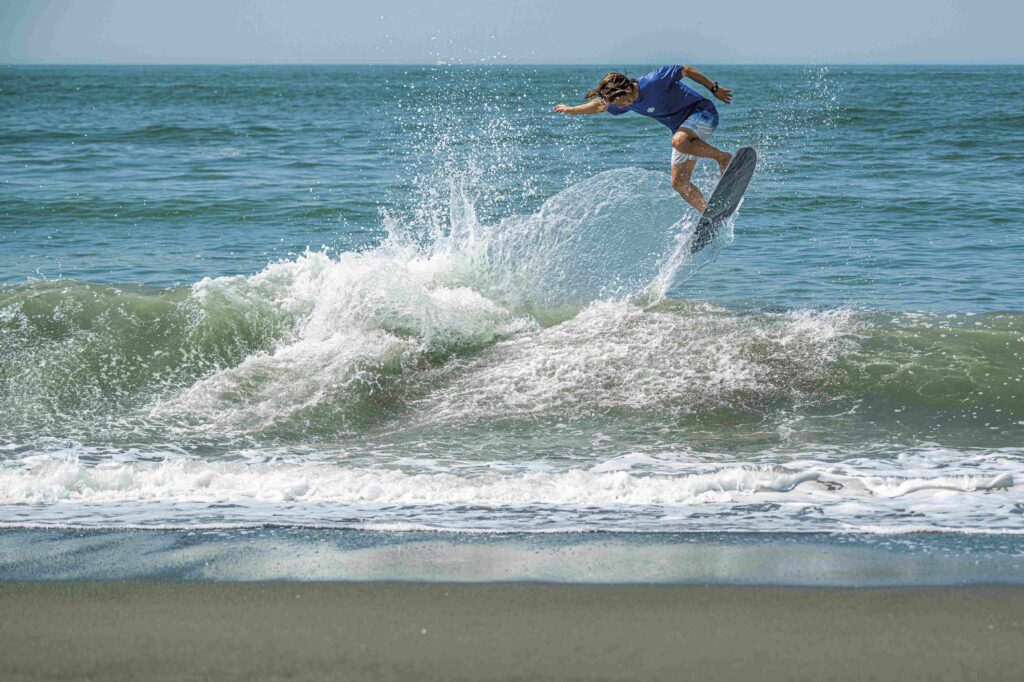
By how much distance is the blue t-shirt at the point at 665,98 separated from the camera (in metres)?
8.79

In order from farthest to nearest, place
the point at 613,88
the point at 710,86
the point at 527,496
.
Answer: the point at 613,88, the point at 710,86, the point at 527,496

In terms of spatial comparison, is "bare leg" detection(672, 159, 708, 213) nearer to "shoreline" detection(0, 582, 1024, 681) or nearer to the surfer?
the surfer

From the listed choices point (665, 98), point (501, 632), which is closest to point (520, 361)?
point (665, 98)

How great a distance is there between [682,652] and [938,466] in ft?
10.2

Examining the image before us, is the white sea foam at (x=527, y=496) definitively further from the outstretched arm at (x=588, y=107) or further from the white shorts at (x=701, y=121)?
the white shorts at (x=701, y=121)

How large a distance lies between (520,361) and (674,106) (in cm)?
260

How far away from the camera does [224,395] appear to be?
7617mm

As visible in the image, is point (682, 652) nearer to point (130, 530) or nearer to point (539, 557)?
point (539, 557)

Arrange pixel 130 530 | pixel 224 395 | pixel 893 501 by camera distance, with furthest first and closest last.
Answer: pixel 224 395 < pixel 893 501 < pixel 130 530

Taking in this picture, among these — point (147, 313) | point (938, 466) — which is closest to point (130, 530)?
point (938, 466)

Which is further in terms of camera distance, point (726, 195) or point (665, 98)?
point (726, 195)

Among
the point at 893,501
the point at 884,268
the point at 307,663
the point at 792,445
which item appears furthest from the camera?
the point at 884,268

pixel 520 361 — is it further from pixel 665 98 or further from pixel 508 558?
pixel 508 558

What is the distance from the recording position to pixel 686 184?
368 inches
